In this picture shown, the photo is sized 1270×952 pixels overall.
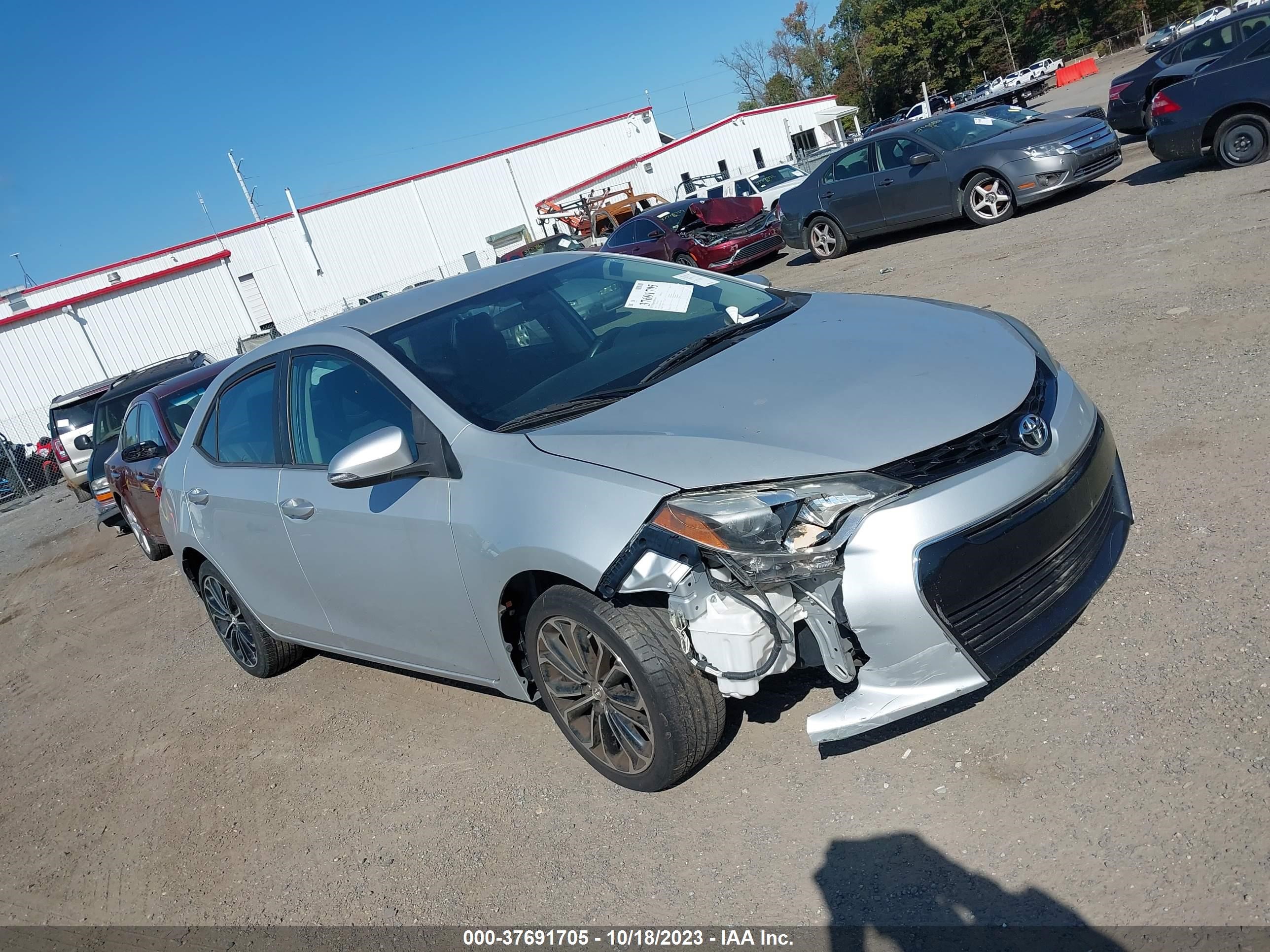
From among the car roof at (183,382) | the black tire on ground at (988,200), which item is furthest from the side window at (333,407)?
the black tire on ground at (988,200)

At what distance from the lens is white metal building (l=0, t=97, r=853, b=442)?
111ft

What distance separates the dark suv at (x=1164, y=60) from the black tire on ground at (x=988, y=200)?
180 centimetres

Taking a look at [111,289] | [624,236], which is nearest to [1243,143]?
[624,236]

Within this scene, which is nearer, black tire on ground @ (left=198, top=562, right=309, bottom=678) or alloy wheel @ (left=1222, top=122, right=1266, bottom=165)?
black tire on ground @ (left=198, top=562, right=309, bottom=678)

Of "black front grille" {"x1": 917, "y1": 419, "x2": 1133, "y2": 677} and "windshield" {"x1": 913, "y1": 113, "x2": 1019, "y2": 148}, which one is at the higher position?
"windshield" {"x1": 913, "y1": 113, "x2": 1019, "y2": 148}

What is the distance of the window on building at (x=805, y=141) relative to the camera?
2191 inches

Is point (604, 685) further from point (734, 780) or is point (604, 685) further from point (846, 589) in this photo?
point (846, 589)

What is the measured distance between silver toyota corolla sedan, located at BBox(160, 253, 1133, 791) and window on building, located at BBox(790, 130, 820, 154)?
5513 cm

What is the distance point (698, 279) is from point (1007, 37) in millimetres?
72664

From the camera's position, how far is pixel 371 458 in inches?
127

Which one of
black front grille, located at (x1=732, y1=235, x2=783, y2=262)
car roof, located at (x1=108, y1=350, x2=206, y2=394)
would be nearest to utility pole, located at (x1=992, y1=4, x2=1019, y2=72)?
black front grille, located at (x1=732, y1=235, x2=783, y2=262)

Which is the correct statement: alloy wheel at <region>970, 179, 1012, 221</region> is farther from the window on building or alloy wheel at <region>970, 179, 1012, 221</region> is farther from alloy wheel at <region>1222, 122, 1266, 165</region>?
the window on building

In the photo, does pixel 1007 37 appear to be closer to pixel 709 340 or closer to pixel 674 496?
pixel 709 340

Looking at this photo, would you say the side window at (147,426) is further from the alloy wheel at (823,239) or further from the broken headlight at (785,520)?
the alloy wheel at (823,239)
